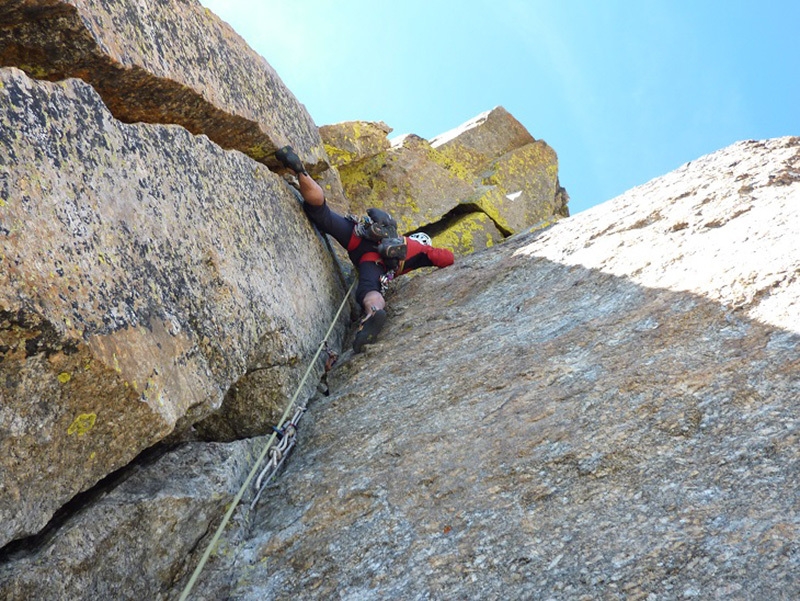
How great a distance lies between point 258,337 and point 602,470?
2999mm

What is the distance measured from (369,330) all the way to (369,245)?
1716 mm

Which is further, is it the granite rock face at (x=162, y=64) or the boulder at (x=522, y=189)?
the boulder at (x=522, y=189)

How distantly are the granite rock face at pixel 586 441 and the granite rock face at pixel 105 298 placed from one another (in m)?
1.11

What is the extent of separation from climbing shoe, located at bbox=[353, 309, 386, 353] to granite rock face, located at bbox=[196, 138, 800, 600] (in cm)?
29

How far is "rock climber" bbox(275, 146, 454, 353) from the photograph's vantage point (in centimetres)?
786

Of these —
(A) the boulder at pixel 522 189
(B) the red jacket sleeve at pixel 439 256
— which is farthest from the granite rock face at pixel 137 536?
(A) the boulder at pixel 522 189

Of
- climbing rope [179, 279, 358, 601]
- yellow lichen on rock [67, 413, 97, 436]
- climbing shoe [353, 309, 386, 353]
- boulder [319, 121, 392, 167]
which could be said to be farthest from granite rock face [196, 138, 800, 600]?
boulder [319, 121, 392, 167]

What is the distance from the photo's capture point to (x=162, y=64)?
576 cm

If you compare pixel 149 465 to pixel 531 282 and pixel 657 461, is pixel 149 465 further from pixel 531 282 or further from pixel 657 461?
pixel 531 282

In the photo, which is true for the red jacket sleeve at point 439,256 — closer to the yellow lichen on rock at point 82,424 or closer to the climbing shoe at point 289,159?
the climbing shoe at point 289,159

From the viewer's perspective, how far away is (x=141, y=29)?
5555 millimetres

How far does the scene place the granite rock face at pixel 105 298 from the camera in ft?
11.3

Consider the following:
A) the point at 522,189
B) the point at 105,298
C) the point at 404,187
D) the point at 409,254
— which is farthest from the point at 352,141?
the point at 105,298

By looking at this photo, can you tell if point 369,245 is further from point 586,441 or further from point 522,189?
point 522,189
